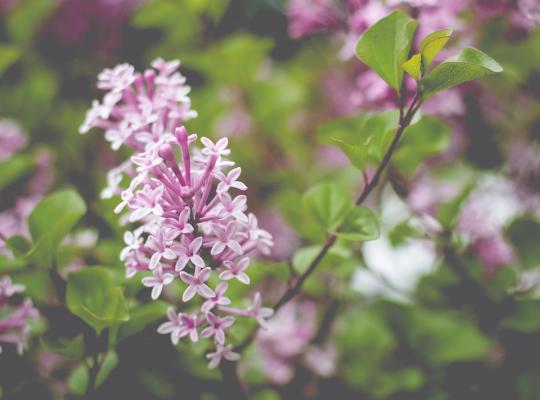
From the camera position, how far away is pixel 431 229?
1.29 meters

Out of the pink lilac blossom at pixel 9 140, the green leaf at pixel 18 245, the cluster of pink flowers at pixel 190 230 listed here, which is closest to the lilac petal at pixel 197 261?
the cluster of pink flowers at pixel 190 230

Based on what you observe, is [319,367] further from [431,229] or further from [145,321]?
[145,321]

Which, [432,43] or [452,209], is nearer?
[432,43]

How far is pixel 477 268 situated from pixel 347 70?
110cm

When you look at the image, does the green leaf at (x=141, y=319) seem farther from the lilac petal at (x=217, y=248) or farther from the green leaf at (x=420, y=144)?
the green leaf at (x=420, y=144)

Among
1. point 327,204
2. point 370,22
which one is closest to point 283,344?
point 327,204

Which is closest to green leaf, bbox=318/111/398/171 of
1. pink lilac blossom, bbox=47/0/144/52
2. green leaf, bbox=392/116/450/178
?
green leaf, bbox=392/116/450/178

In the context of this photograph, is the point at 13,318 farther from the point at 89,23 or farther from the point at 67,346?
the point at 89,23

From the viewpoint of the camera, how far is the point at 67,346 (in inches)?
37.9

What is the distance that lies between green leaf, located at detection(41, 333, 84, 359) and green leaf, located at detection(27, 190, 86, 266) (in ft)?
0.46

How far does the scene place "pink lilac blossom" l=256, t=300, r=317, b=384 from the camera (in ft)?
4.58

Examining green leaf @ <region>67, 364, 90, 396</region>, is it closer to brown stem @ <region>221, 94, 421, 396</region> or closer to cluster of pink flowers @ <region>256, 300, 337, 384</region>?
brown stem @ <region>221, 94, 421, 396</region>

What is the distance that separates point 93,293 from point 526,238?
0.98 meters

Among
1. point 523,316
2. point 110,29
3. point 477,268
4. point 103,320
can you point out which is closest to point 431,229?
point 477,268
